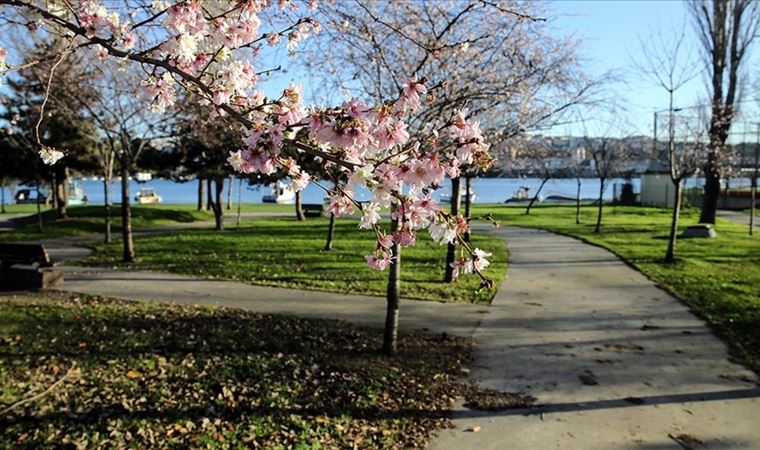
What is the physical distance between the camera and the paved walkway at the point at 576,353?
4695mm

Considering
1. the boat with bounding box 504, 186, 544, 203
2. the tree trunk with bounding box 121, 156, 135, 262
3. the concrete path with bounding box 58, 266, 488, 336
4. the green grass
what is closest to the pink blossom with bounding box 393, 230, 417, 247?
the concrete path with bounding box 58, 266, 488, 336

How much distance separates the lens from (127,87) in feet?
41.5

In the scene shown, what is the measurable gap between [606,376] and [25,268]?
28.1 ft

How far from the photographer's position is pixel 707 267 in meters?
13.2

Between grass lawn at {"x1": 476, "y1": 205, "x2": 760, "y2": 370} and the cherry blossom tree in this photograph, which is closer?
the cherry blossom tree

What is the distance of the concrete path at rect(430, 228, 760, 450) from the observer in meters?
4.62

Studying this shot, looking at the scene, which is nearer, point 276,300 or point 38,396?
point 38,396

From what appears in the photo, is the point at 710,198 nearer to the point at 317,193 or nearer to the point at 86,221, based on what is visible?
the point at 86,221

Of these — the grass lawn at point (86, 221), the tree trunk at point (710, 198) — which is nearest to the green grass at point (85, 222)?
the grass lawn at point (86, 221)

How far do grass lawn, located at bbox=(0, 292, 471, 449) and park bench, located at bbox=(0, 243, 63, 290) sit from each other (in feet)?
6.00

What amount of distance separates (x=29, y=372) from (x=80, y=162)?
2453cm

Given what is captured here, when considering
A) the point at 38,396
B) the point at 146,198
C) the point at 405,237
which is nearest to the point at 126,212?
the point at 38,396

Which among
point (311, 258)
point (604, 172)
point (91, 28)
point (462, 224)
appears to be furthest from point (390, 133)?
point (604, 172)

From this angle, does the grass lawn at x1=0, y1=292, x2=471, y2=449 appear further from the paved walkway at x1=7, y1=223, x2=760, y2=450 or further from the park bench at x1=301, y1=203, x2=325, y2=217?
the park bench at x1=301, y1=203, x2=325, y2=217
